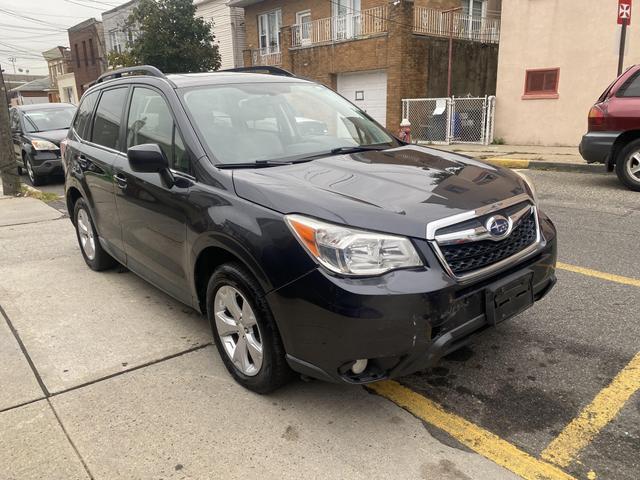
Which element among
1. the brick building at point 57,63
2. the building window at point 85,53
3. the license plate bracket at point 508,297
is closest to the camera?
the license plate bracket at point 508,297

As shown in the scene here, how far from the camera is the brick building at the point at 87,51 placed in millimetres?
36500

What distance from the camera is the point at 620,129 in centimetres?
767

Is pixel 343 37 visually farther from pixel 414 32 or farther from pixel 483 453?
pixel 483 453

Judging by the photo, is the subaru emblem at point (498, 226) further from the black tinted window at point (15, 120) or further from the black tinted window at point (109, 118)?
the black tinted window at point (15, 120)

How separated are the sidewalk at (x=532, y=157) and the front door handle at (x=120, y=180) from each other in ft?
28.6

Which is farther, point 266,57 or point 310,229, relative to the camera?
point 266,57

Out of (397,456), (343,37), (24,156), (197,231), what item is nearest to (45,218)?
(24,156)

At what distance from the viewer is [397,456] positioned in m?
2.47

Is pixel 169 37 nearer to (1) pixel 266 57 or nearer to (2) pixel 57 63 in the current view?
(1) pixel 266 57

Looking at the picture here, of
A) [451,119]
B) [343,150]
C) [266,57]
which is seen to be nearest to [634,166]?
[343,150]

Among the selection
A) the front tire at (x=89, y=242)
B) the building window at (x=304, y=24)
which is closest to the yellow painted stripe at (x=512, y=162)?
the front tire at (x=89, y=242)

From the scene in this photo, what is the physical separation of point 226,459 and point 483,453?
1.20 metres

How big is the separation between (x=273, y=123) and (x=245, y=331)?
146 cm

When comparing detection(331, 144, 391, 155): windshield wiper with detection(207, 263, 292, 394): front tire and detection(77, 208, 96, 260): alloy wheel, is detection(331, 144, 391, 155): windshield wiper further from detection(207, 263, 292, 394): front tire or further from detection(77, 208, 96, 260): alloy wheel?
detection(77, 208, 96, 260): alloy wheel
